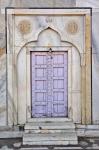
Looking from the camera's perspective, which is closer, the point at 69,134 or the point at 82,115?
the point at 69,134

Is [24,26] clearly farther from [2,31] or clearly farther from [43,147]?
[43,147]

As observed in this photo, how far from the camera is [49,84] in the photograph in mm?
8078

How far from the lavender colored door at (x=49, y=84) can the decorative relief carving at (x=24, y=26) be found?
55cm

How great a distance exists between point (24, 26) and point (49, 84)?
1.43 metres

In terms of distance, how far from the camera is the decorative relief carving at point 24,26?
7.88 metres

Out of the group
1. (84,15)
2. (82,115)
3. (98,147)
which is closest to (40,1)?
(84,15)

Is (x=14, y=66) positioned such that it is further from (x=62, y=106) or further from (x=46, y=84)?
(x=62, y=106)

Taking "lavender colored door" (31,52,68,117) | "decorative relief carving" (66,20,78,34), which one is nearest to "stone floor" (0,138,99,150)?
"lavender colored door" (31,52,68,117)

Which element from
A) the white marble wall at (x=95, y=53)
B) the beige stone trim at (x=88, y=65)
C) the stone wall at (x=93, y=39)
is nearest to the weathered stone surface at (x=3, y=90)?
the stone wall at (x=93, y=39)

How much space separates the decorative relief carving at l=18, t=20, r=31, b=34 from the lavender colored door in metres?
0.55

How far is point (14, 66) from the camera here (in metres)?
7.89

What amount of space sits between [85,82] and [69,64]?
1.80 ft

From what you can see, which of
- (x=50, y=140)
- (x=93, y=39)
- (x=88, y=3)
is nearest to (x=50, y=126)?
(x=50, y=140)

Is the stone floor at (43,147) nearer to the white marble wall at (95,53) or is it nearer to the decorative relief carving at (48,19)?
the white marble wall at (95,53)
